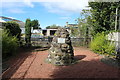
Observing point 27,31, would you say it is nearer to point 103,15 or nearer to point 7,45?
point 7,45

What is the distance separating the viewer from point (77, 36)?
1334cm

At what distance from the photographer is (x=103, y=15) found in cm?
966

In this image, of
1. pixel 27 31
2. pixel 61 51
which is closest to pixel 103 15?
pixel 61 51

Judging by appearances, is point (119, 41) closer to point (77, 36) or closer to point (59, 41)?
point (59, 41)

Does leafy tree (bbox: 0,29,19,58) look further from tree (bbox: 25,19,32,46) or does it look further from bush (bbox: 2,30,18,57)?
tree (bbox: 25,19,32,46)

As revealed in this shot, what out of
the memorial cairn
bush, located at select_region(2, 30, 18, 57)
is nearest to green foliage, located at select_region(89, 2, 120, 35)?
the memorial cairn

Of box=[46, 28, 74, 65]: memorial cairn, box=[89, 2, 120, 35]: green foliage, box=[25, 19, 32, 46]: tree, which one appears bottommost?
box=[46, 28, 74, 65]: memorial cairn

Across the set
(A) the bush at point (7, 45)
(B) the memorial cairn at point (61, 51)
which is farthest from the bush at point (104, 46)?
(A) the bush at point (7, 45)

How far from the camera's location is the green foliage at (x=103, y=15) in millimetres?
9594

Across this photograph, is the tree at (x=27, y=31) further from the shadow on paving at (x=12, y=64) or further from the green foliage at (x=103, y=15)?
the green foliage at (x=103, y=15)

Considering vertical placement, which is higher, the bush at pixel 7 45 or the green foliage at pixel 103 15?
the green foliage at pixel 103 15

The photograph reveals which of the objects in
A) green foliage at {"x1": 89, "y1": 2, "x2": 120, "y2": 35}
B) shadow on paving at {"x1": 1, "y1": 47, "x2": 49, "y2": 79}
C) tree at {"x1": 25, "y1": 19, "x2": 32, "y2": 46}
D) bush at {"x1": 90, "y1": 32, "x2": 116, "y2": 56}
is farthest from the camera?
tree at {"x1": 25, "y1": 19, "x2": 32, "y2": 46}

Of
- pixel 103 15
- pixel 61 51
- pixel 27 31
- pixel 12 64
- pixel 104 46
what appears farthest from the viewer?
pixel 27 31

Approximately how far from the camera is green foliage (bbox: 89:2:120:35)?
31.5ft
